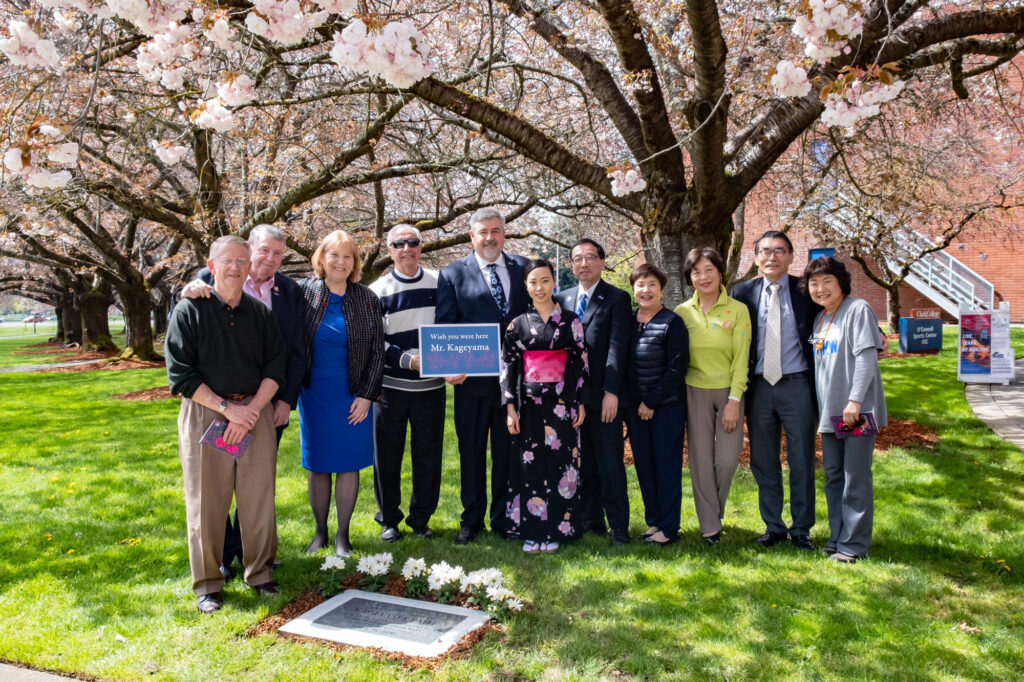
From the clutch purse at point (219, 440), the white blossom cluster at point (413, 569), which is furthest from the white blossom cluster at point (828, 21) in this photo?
the clutch purse at point (219, 440)

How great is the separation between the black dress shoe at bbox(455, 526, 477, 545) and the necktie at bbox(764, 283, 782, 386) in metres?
Answer: 2.25

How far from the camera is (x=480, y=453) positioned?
495 cm

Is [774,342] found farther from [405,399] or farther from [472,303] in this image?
[405,399]

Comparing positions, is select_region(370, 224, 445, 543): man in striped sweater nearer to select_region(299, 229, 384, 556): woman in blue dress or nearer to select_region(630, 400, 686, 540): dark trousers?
select_region(299, 229, 384, 556): woman in blue dress

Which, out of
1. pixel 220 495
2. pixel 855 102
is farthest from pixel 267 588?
pixel 855 102

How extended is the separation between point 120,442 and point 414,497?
566 centimetres

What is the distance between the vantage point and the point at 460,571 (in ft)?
12.8

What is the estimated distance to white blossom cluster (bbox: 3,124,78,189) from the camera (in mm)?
3969

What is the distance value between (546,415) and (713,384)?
3.73ft

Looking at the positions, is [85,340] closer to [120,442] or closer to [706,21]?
[120,442]

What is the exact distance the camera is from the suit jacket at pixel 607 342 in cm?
471

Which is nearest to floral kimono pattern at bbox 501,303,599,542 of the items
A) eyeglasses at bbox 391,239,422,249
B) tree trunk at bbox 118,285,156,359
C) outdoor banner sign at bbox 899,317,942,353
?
eyeglasses at bbox 391,239,422,249

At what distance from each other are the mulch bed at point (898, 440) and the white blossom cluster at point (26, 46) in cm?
577

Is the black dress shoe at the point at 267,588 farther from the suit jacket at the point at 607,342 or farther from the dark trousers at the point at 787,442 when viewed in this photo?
the dark trousers at the point at 787,442
